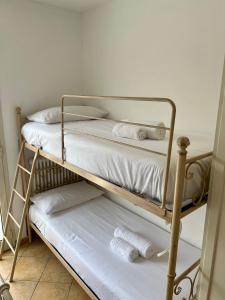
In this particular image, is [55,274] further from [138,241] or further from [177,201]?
[177,201]

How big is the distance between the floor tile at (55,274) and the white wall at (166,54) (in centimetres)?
107

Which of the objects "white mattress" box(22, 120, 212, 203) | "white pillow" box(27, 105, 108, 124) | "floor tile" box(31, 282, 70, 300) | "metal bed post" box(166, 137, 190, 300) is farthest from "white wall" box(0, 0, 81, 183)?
"metal bed post" box(166, 137, 190, 300)

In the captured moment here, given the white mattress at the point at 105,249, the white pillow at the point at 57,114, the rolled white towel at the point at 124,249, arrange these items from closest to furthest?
the white mattress at the point at 105,249, the rolled white towel at the point at 124,249, the white pillow at the point at 57,114

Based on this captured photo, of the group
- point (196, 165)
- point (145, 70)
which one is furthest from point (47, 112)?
point (196, 165)

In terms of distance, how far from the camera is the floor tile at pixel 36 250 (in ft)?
9.59

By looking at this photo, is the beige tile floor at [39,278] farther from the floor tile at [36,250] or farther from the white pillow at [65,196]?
the white pillow at [65,196]

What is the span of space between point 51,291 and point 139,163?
6.06ft

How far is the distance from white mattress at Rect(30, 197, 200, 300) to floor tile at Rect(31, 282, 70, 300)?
0.43 metres

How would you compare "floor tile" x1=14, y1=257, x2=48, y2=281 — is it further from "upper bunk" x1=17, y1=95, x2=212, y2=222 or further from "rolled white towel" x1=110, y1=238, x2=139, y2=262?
"upper bunk" x1=17, y1=95, x2=212, y2=222

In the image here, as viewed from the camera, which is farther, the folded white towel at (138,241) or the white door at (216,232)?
the folded white towel at (138,241)

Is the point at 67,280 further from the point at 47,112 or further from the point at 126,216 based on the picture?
the point at 47,112

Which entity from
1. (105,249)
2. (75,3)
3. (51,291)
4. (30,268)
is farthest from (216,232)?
(75,3)

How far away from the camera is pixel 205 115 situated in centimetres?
196

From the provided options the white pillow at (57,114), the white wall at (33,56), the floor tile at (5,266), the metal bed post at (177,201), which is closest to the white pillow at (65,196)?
the white wall at (33,56)
